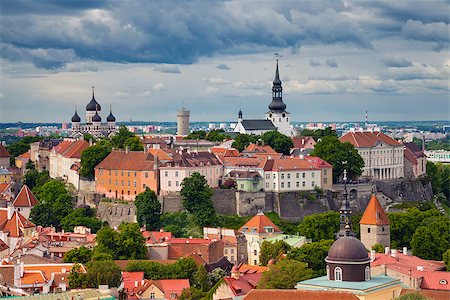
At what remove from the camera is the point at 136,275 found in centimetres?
5194

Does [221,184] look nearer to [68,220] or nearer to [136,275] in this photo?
[68,220]

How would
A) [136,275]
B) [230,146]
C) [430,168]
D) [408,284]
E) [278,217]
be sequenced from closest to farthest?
[408,284] < [136,275] < [278,217] < [230,146] < [430,168]

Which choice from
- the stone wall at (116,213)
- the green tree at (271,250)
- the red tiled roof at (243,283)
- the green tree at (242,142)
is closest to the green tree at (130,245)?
the green tree at (271,250)

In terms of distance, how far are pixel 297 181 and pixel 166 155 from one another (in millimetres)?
9889

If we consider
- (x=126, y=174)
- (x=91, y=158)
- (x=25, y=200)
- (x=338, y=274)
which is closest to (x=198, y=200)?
(x=126, y=174)

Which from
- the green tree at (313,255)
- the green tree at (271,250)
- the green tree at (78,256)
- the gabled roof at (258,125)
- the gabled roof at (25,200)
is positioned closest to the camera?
the green tree at (313,255)

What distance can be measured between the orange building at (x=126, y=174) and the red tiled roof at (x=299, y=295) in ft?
116

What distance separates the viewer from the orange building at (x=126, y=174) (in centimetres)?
7219

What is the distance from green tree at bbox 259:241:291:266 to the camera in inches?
2315

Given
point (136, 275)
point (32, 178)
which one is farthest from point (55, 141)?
point (136, 275)

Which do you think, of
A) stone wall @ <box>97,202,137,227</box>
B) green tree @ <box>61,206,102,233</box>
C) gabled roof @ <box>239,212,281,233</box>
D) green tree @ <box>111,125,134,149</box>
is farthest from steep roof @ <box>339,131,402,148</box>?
green tree @ <box>61,206,102,233</box>

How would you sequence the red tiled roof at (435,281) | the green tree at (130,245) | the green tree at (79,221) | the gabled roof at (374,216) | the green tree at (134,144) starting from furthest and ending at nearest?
1. the green tree at (134,144)
2. the green tree at (79,221)
3. the gabled roof at (374,216)
4. the green tree at (130,245)
5. the red tiled roof at (435,281)

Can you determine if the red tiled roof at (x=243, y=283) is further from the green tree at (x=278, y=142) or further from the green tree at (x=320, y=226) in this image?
the green tree at (x=278, y=142)

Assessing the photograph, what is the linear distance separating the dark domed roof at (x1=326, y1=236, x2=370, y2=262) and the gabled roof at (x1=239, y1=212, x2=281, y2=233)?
24.8m
